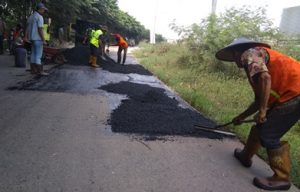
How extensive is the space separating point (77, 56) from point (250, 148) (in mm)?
13558

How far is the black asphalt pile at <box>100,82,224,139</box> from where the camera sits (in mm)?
6391

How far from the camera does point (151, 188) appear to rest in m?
4.19

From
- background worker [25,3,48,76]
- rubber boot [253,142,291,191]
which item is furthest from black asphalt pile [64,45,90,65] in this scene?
rubber boot [253,142,291,191]

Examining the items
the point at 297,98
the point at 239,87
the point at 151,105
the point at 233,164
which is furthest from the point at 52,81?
the point at 297,98

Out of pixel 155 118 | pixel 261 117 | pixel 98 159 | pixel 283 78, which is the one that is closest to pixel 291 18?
pixel 155 118

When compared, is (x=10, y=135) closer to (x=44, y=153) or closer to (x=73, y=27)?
(x=44, y=153)

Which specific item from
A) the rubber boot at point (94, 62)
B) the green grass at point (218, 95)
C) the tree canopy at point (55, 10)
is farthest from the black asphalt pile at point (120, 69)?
the tree canopy at point (55, 10)

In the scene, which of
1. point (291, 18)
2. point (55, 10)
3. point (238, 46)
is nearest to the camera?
point (238, 46)

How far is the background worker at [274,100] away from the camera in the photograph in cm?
445

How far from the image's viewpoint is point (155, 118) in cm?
706

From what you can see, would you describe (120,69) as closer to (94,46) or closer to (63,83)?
(94,46)

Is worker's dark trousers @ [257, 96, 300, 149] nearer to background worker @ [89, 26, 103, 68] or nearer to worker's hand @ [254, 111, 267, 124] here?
worker's hand @ [254, 111, 267, 124]

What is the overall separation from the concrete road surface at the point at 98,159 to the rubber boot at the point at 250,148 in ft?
0.32

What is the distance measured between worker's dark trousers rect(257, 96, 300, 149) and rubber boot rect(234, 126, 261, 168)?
1.38 feet
